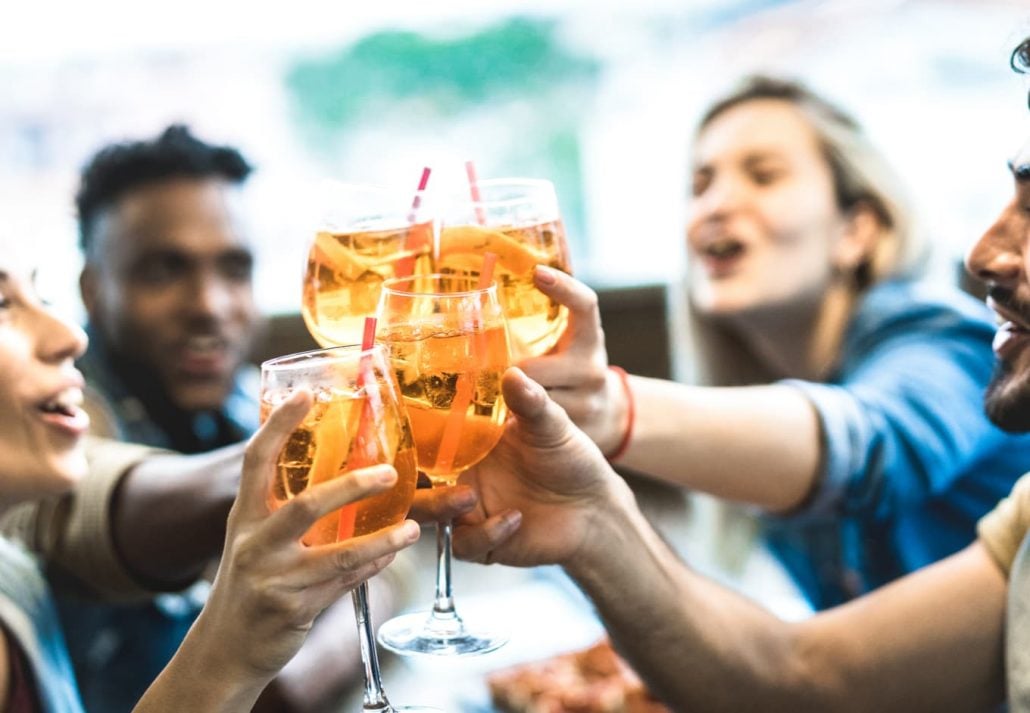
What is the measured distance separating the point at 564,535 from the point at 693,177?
154 cm

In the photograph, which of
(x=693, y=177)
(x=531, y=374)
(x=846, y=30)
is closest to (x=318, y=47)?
(x=846, y=30)

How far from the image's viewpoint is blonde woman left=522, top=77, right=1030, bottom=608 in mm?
1609

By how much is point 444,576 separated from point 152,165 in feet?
5.39

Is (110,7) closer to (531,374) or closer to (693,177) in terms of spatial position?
(693,177)

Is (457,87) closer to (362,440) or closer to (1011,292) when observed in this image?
(1011,292)

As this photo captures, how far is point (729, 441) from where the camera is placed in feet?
5.48

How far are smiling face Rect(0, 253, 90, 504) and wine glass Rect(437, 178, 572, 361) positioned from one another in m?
0.52

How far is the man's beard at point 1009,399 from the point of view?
1.28 meters

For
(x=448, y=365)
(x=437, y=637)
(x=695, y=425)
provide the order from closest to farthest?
(x=448, y=365)
(x=437, y=637)
(x=695, y=425)

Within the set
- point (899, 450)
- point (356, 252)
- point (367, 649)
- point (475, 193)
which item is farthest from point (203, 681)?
point (899, 450)

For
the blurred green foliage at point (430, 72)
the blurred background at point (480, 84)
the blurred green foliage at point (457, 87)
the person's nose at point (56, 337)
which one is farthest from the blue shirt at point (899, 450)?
the blurred green foliage at point (430, 72)

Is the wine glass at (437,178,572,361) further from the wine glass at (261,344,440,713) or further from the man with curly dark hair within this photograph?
the man with curly dark hair

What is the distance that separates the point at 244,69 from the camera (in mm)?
4395

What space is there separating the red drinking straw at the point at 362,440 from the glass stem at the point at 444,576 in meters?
0.27
